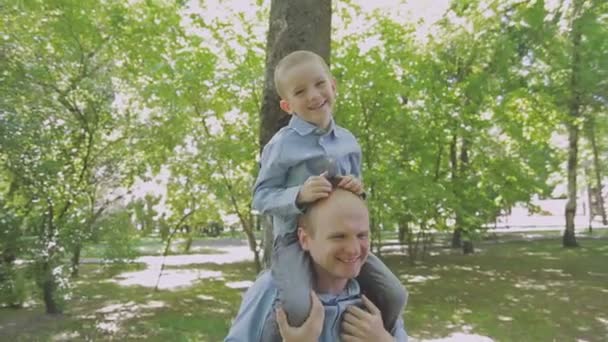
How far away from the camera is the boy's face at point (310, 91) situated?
174 centimetres

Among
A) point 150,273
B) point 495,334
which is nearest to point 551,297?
point 495,334

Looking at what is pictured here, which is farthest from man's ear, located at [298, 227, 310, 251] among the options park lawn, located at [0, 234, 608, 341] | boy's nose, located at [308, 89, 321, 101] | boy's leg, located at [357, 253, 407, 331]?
park lawn, located at [0, 234, 608, 341]

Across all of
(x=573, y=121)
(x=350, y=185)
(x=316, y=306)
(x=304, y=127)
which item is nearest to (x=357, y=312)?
(x=316, y=306)

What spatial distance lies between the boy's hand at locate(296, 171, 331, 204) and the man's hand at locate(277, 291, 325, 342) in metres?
0.31

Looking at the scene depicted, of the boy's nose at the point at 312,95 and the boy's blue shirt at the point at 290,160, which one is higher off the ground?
the boy's nose at the point at 312,95

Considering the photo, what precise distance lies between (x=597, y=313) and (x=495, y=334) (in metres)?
2.78

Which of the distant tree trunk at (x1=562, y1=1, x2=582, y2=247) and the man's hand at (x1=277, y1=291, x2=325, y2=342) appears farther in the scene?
the distant tree trunk at (x1=562, y1=1, x2=582, y2=247)

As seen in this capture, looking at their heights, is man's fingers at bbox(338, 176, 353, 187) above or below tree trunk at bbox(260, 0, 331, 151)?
below

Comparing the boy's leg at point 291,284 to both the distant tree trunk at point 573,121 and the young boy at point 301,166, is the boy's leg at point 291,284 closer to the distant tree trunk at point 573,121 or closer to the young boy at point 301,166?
the young boy at point 301,166

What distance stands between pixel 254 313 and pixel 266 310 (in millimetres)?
44

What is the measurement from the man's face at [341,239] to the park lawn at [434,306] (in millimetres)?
6657

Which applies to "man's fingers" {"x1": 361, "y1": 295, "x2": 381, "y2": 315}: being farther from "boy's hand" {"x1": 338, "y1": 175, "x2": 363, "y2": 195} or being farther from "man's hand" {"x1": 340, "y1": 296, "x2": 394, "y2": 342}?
"boy's hand" {"x1": 338, "y1": 175, "x2": 363, "y2": 195}

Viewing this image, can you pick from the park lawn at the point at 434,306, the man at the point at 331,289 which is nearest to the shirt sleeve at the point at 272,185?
the man at the point at 331,289

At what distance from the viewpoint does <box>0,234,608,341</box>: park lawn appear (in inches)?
324
